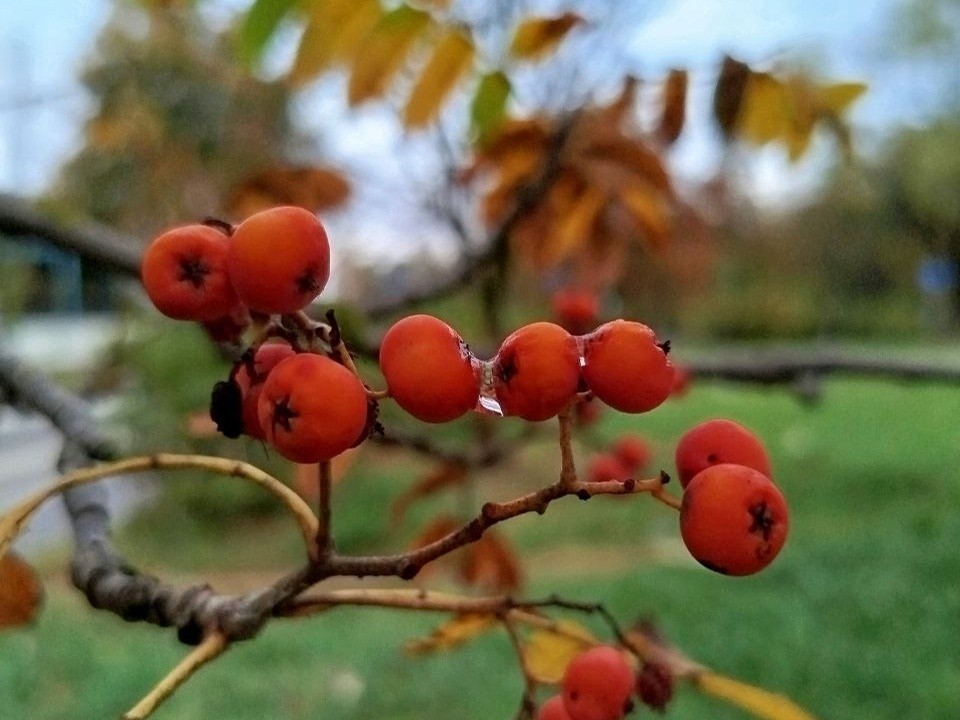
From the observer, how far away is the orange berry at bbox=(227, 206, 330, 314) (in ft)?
1.01

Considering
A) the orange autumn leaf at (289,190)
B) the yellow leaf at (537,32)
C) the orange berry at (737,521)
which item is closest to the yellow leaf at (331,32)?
the yellow leaf at (537,32)

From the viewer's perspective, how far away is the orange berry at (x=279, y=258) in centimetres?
31

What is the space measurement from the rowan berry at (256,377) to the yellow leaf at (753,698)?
1.01 feet

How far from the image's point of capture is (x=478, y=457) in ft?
3.48

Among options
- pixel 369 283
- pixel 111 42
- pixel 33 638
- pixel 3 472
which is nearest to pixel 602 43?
pixel 33 638

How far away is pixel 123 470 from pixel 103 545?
76 mm

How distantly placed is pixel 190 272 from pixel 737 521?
0.20m

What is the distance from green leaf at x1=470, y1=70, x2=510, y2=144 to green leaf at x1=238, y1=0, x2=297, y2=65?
0.52 feet

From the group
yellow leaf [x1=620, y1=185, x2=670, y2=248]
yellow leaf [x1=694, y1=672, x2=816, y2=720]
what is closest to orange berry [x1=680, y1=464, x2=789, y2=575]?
yellow leaf [x1=694, y1=672, x2=816, y2=720]

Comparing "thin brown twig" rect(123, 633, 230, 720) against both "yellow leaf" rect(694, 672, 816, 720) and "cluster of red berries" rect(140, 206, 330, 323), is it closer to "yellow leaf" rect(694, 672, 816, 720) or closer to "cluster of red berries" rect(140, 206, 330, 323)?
"cluster of red berries" rect(140, 206, 330, 323)

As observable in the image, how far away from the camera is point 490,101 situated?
2.60 ft

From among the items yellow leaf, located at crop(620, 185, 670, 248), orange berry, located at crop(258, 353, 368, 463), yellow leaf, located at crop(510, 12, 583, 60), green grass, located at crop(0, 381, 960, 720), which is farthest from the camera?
green grass, located at crop(0, 381, 960, 720)

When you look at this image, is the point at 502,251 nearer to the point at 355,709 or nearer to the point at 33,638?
the point at 355,709

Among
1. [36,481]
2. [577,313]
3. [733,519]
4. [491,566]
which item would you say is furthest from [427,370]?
[36,481]
